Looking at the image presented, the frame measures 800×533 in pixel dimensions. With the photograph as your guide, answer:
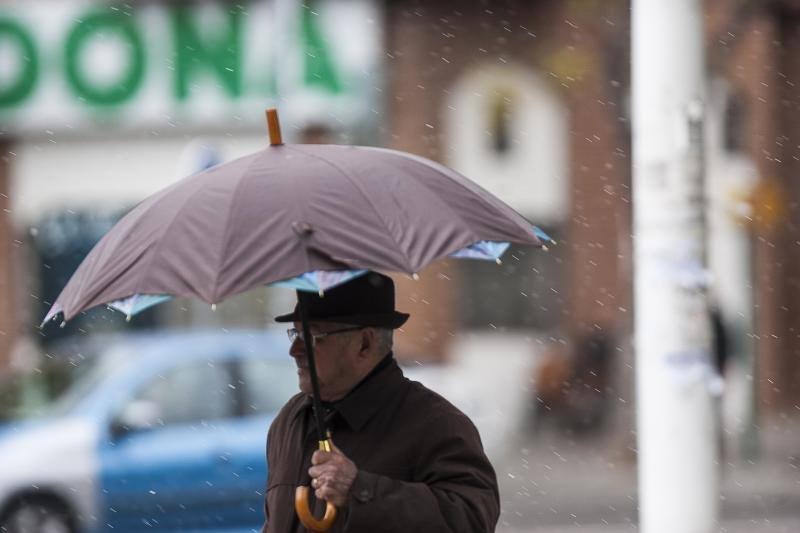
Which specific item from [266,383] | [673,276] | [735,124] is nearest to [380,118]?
[735,124]

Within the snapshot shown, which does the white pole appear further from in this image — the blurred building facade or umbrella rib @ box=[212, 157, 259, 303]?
the blurred building facade

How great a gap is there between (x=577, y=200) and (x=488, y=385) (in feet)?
9.87

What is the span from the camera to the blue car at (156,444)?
9.59m

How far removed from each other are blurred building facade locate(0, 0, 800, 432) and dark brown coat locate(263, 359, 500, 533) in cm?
1800

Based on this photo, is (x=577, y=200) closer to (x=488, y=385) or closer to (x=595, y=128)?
(x=595, y=128)

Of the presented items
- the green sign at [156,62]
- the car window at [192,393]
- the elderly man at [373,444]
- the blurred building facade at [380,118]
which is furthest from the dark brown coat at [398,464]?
the green sign at [156,62]

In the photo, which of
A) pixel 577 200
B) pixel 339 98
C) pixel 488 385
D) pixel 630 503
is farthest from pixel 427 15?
pixel 630 503

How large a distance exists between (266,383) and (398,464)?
685 centimetres

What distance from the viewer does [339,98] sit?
21.4 metres

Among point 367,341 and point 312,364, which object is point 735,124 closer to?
point 367,341

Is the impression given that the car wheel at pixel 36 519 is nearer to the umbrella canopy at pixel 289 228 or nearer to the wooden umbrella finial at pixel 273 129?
the umbrella canopy at pixel 289 228

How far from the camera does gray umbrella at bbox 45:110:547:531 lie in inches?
119

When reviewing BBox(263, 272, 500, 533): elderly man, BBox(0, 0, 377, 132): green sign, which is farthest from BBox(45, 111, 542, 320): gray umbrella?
BBox(0, 0, 377, 132): green sign

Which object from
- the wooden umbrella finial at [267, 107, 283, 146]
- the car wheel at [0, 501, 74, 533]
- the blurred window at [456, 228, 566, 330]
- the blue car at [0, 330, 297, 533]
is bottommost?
the blurred window at [456, 228, 566, 330]
